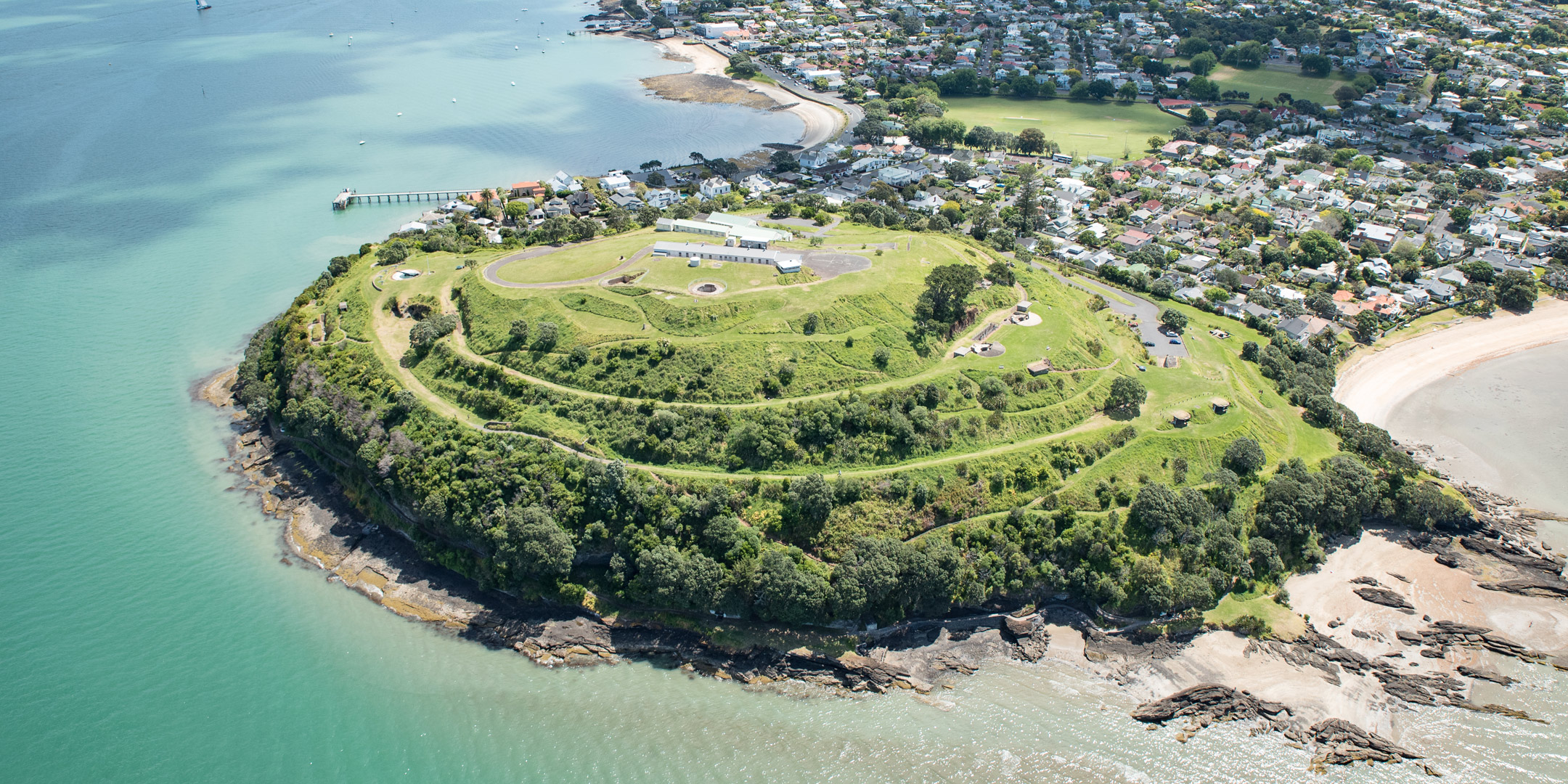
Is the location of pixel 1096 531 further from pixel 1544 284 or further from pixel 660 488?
pixel 1544 284

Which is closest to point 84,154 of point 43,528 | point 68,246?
point 68,246

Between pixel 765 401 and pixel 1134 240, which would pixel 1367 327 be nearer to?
pixel 1134 240

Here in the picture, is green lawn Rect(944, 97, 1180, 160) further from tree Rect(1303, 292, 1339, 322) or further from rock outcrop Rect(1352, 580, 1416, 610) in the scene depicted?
rock outcrop Rect(1352, 580, 1416, 610)

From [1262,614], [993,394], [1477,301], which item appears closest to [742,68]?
[1477,301]

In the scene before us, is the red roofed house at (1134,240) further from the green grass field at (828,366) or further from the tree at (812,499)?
the tree at (812,499)

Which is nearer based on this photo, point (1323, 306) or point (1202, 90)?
point (1323, 306)

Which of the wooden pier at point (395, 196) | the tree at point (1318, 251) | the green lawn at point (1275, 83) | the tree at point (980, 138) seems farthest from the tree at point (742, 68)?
the tree at point (1318, 251)
